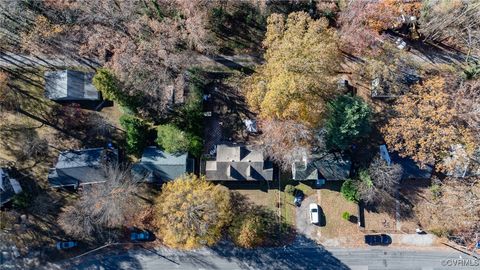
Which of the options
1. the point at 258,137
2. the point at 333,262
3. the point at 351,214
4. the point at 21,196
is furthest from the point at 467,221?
the point at 21,196

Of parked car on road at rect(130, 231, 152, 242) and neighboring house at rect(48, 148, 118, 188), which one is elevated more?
neighboring house at rect(48, 148, 118, 188)

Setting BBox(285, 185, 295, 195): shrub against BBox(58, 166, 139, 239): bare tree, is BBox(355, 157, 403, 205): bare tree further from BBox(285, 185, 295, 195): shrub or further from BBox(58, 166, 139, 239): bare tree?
BBox(58, 166, 139, 239): bare tree

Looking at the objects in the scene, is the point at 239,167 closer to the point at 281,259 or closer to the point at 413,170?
the point at 281,259

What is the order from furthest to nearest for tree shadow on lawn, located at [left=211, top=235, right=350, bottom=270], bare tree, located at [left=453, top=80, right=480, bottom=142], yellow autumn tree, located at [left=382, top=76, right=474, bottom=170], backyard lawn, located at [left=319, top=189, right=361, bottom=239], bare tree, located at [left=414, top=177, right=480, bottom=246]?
backyard lawn, located at [left=319, top=189, right=361, bottom=239] → tree shadow on lawn, located at [left=211, top=235, right=350, bottom=270] → bare tree, located at [left=414, top=177, right=480, bottom=246] → bare tree, located at [left=453, top=80, right=480, bottom=142] → yellow autumn tree, located at [left=382, top=76, right=474, bottom=170]

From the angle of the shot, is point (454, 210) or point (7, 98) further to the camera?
point (7, 98)

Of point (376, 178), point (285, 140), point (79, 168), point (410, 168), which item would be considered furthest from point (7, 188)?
point (410, 168)

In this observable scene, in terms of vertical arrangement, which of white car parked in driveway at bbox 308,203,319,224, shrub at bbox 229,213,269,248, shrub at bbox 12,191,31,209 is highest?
shrub at bbox 12,191,31,209

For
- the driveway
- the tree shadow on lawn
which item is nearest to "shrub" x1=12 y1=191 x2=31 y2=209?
the tree shadow on lawn
